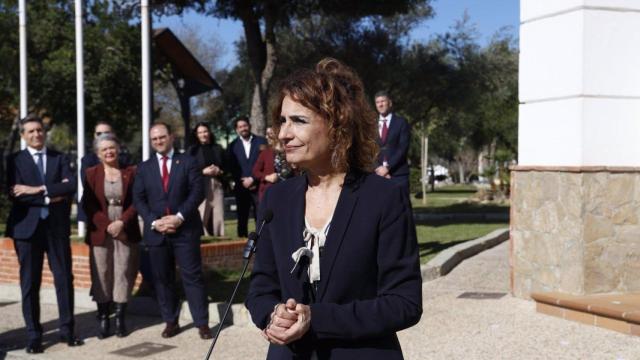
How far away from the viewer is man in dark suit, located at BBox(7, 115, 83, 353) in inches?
308

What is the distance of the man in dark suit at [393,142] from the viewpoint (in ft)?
33.0

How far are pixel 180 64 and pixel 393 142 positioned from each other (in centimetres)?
2416

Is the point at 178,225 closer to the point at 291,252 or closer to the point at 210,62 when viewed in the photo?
the point at 291,252

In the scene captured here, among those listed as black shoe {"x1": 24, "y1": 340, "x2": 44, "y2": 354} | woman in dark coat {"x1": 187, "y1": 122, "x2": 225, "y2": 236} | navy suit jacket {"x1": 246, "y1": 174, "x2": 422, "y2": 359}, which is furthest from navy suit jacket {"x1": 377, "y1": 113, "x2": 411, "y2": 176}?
navy suit jacket {"x1": 246, "y1": 174, "x2": 422, "y2": 359}

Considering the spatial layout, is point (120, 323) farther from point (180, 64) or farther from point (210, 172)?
point (180, 64)

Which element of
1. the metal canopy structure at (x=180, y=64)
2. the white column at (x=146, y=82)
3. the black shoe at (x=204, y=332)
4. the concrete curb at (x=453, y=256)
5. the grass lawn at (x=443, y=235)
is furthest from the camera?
the metal canopy structure at (x=180, y=64)

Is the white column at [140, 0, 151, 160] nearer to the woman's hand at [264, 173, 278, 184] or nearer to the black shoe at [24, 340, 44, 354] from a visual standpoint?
the woman's hand at [264, 173, 278, 184]

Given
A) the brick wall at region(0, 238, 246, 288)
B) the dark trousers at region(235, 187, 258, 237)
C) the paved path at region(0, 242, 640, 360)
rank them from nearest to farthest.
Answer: the paved path at region(0, 242, 640, 360) < the brick wall at region(0, 238, 246, 288) < the dark trousers at region(235, 187, 258, 237)

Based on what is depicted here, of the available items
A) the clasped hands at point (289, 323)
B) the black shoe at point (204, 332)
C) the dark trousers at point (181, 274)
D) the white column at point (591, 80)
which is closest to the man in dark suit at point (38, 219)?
the dark trousers at point (181, 274)

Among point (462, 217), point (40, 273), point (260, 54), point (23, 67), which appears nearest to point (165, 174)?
point (40, 273)

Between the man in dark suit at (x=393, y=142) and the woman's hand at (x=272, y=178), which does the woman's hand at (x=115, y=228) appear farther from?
the man in dark suit at (x=393, y=142)

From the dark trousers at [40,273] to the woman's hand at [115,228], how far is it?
17.6 inches

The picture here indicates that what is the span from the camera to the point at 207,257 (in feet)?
36.4

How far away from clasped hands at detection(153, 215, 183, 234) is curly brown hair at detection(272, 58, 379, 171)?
5252 mm
